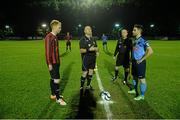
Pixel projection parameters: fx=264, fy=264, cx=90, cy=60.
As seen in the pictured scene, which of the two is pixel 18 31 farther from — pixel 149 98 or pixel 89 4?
pixel 149 98

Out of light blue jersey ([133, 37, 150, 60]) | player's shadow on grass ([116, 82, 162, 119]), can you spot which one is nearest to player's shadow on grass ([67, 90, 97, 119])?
player's shadow on grass ([116, 82, 162, 119])

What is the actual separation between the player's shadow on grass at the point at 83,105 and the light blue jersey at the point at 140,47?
195 centimetres

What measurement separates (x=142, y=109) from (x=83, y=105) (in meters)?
1.74

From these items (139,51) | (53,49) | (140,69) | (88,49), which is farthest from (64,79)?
(139,51)

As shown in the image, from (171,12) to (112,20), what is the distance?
1546 cm

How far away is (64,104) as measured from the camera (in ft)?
26.0

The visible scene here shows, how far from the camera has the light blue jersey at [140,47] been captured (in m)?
7.78

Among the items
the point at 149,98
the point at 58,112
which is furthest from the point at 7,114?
the point at 149,98

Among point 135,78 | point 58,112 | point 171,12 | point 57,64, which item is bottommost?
point 58,112

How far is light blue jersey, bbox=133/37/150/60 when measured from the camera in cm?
778

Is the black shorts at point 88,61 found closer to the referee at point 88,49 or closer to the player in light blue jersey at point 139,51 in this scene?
the referee at point 88,49

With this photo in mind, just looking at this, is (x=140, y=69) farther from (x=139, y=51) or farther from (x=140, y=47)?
(x=140, y=47)

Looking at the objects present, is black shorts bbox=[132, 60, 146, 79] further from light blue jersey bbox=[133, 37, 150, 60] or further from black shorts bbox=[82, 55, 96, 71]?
black shorts bbox=[82, 55, 96, 71]

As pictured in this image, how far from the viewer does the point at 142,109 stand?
7504mm
